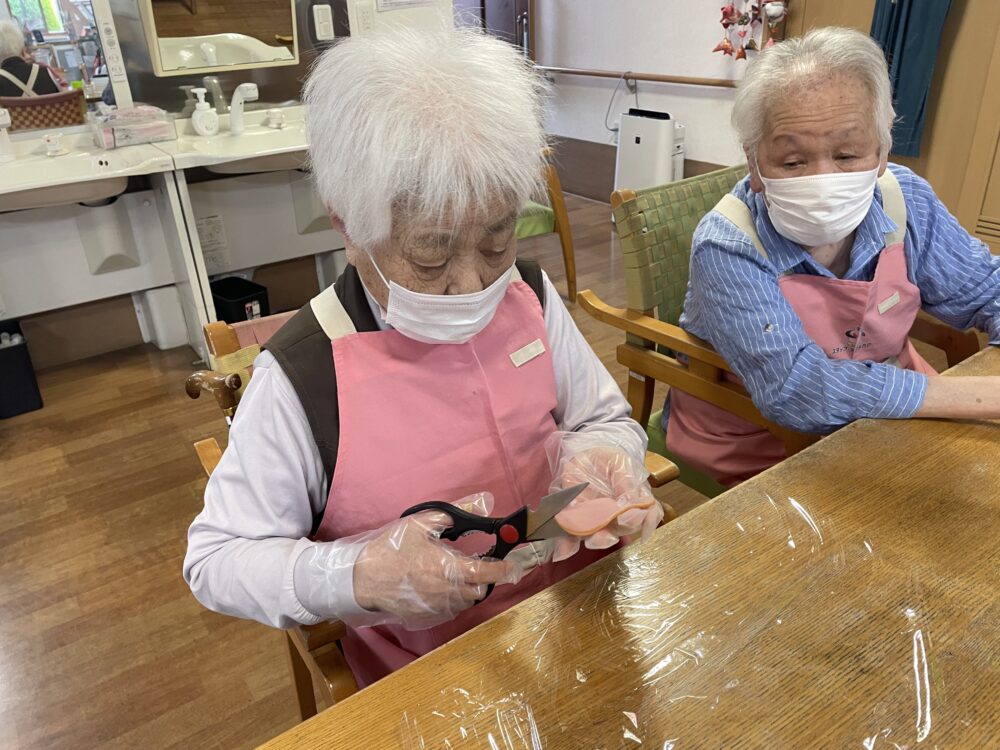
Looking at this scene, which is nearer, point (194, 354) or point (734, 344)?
point (734, 344)

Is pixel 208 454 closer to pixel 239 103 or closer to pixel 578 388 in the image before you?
pixel 578 388

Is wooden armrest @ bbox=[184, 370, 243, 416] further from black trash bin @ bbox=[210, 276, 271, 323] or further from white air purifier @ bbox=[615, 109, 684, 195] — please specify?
white air purifier @ bbox=[615, 109, 684, 195]

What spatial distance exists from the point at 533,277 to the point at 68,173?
2.42 metres

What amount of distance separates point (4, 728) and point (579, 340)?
1596 millimetres

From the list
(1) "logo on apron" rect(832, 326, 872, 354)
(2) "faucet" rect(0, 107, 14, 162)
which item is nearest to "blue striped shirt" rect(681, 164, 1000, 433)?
(1) "logo on apron" rect(832, 326, 872, 354)

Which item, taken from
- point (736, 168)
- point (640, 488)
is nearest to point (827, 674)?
point (640, 488)

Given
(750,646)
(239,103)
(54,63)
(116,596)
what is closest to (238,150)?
(239,103)

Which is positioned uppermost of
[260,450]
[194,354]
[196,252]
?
[260,450]

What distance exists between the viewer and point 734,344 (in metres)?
1.32

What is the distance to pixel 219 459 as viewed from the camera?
1065mm

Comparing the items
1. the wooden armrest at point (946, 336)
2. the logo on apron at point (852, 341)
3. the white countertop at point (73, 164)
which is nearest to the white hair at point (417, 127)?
the logo on apron at point (852, 341)

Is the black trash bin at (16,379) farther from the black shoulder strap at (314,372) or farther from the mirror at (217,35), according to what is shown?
the black shoulder strap at (314,372)

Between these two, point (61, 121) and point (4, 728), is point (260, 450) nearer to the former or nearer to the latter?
point (4, 728)

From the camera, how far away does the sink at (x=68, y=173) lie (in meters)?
2.62
